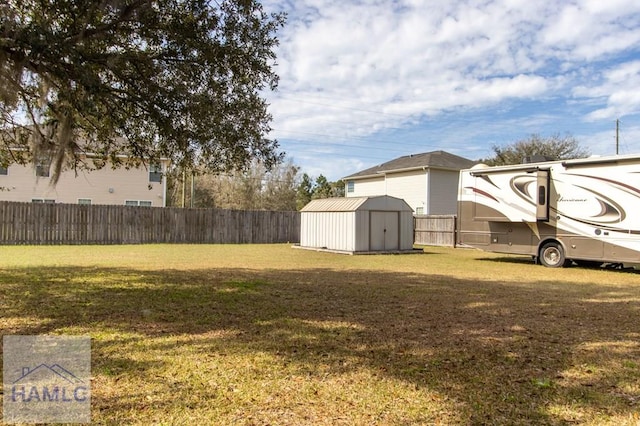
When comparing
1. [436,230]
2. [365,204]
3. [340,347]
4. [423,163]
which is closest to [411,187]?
[423,163]

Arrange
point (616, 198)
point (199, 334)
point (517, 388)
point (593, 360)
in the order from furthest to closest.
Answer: point (616, 198) → point (199, 334) → point (593, 360) → point (517, 388)

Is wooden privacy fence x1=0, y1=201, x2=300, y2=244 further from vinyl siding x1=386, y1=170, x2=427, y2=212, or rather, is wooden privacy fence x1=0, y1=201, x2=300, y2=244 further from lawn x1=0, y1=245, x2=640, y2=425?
lawn x1=0, y1=245, x2=640, y2=425

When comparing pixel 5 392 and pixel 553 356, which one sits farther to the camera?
pixel 553 356

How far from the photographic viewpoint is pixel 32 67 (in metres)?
6.52

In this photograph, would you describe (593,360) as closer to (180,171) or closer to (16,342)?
(16,342)

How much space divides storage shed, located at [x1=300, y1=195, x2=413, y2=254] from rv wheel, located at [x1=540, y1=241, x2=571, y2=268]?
20.3 feet

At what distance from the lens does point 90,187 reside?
27016 mm

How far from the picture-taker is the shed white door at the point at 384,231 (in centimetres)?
1881

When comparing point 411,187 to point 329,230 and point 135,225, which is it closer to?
point 329,230

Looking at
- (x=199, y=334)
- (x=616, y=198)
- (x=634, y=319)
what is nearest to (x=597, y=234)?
(x=616, y=198)

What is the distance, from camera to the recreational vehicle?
12.4m

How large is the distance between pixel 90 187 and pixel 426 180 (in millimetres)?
20011

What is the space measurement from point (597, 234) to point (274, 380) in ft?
39.7

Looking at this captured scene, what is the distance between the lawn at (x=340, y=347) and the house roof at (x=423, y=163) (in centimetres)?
2001
